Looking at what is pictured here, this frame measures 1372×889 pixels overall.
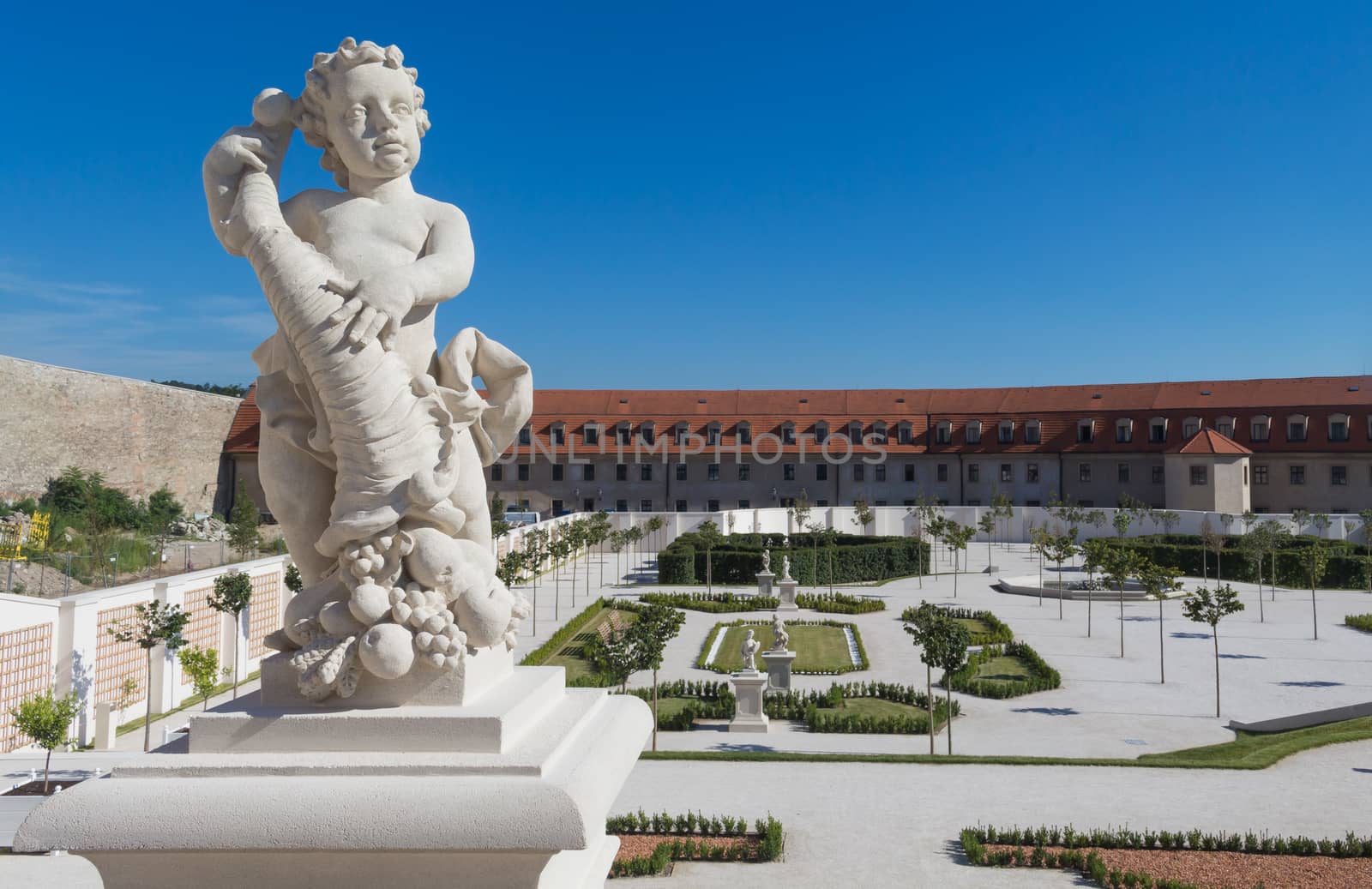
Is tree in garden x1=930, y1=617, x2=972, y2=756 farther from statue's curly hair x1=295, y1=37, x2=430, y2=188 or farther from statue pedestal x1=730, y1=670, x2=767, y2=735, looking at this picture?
statue's curly hair x1=295, y1=37, x2=430, y2=188

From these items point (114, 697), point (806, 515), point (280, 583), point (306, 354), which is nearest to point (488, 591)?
point (306, 354)

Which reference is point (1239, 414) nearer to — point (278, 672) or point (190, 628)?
point (190, 628)

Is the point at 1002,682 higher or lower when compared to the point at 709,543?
lower

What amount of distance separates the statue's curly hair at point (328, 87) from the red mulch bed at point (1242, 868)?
32.4 ft

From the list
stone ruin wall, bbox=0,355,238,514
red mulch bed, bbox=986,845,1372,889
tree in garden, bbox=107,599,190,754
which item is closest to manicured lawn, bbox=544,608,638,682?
tree in garden, bbox=107,599,190,754

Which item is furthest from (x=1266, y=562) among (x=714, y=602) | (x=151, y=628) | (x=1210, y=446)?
(x=151, y=628)

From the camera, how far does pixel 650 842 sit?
10.8m

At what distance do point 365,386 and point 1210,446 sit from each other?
50.8m

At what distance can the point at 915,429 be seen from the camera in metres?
54.2

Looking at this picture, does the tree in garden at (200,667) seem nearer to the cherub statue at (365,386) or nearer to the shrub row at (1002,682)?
the shrub row at (1002,682)

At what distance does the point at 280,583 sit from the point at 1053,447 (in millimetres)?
41864

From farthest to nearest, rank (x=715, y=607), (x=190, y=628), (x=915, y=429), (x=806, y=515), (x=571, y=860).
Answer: (x=915, y=429) → (x=806, y=515) → (x=715, y=607) → (x=190, y=628) → (x=571, y=860)

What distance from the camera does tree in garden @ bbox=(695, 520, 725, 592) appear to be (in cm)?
3547

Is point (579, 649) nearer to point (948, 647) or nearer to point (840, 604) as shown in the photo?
point (840, 604)
